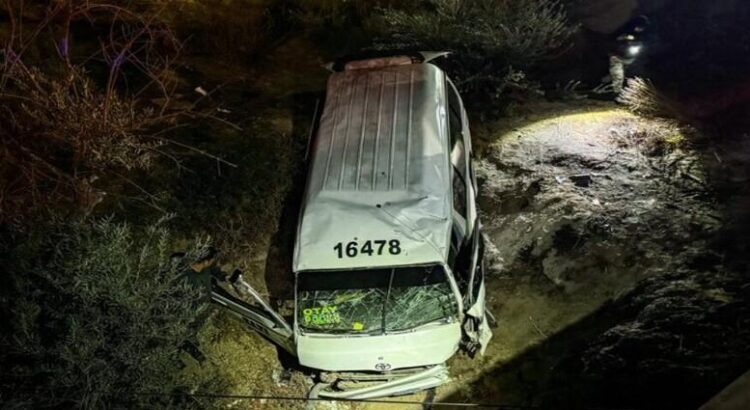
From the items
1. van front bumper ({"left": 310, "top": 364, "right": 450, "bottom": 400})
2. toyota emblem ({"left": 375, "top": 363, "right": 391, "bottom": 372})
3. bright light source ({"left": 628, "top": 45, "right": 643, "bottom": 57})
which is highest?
bright light source ({"left": 628, "top": 45, "right": 643, "bottom": 57})

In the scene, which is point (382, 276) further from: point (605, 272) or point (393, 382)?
point (605, 272)

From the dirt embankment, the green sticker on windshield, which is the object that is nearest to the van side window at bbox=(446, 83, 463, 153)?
the dirt embankment

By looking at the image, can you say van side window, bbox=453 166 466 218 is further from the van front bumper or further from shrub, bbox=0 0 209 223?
shrub, bbox=0 0 209 223

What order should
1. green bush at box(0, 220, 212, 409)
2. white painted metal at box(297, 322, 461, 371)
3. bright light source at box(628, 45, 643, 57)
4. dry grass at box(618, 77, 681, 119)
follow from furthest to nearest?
bright light source at box(628, 45, 643, 57) → dry grass at box(618, 77, 681, 119) → white painted metal at box(297, 322, 461, 371) → green bush at box(0, 220, 212, 409)

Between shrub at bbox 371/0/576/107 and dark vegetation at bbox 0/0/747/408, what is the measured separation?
0.12 ft

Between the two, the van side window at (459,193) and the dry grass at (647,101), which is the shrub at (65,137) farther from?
the dry grass at (647,101)

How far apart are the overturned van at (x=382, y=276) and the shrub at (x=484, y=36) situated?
4.29 meters

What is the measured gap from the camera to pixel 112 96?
25.3 feet

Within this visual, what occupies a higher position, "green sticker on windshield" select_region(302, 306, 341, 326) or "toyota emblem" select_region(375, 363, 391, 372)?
"green sticker on windshield" select_region(302, 306, 341, 326)

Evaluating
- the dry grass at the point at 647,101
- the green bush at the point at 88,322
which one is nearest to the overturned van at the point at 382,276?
the green bush at the point at 88,322

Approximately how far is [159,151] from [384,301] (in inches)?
178

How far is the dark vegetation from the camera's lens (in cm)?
548

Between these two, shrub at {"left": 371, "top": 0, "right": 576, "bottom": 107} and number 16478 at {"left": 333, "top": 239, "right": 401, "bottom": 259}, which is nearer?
number 16478 at {"left": 333, "top": 239, "right": 401, "bottom": 259}

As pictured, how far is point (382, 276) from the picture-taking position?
5.71 meters
